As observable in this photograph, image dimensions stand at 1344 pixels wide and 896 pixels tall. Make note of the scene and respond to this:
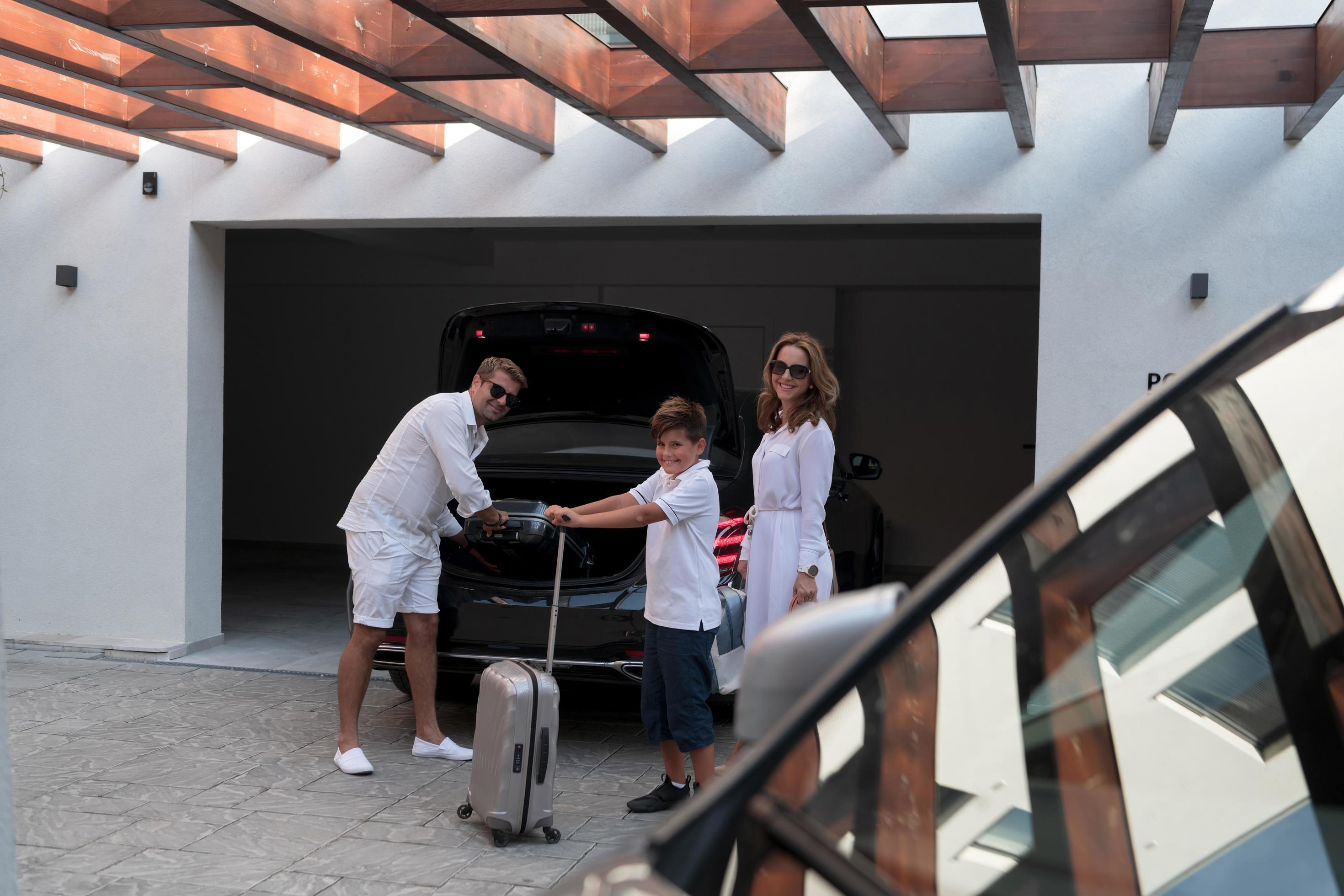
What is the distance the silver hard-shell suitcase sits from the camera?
394 centimetres

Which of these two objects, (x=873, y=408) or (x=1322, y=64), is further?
(x=873, y=408)

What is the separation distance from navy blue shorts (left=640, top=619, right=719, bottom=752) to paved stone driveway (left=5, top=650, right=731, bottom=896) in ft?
1.14

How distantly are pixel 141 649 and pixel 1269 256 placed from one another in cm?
638

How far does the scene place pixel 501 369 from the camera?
4.80 meters

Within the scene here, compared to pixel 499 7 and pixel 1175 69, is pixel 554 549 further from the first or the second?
pixel 1175 69

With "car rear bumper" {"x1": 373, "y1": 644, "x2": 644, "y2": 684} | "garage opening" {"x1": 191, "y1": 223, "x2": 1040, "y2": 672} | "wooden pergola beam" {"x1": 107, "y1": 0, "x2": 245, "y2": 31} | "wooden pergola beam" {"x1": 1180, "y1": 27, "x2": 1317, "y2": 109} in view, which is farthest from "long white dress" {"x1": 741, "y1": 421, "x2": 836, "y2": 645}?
"garage opening" {"x1": 191, "y1": 223, "x2": 1040, "y2": 672}

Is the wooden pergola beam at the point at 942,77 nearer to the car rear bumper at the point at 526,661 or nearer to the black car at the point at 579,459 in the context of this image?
the black car at the point at 579,459

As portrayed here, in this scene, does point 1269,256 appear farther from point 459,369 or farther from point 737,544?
point 459,369

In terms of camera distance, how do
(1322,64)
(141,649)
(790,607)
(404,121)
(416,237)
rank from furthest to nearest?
(416,237), (141,649), (404,121), (1322,64), (790,607)

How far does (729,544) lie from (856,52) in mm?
1998

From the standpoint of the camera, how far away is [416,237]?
11.6 meters

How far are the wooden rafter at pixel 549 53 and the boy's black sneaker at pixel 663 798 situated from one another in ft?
9.09

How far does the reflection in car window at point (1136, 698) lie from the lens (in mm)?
1084

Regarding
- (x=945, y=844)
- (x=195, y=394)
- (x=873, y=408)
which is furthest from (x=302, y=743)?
(x=873, y=408)
